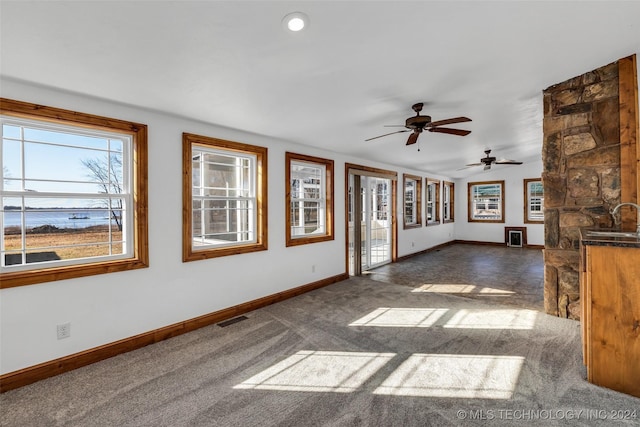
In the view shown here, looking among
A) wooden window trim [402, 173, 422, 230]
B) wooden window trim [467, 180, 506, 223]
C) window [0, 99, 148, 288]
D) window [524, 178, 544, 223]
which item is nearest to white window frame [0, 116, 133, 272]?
window [0, 99, 148, 288]

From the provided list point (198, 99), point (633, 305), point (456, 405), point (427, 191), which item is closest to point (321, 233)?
point (198, 99)

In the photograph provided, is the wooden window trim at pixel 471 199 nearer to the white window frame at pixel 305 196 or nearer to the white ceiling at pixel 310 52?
the white ceiling at pixel 310 52

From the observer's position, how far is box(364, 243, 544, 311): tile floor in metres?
4.41

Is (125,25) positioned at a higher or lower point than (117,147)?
→ higher

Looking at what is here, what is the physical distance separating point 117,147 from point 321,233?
323 centimetres

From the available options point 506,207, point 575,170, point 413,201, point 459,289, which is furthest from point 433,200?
point 575,170

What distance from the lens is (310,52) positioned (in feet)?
7.11

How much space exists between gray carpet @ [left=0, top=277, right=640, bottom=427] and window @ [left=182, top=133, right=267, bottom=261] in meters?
1.02

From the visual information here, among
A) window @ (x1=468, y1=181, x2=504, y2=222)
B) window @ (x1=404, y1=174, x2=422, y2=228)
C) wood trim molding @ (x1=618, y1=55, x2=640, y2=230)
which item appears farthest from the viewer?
window @ (x1=468, y1=181, x2=504, y2=222)

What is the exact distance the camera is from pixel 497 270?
604cm

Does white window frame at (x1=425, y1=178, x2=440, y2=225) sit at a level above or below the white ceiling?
below

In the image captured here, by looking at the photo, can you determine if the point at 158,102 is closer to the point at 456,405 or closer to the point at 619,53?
the point at 456,405

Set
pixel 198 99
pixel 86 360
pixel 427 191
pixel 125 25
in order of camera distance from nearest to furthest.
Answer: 1. pixel 125 25
2. pixel 86 360
3. pixel 198 99
4. pixel 427 191

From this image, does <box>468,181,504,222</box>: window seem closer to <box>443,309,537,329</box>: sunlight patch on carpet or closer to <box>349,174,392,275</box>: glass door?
<box>349,174,392,275</box>: glass door
